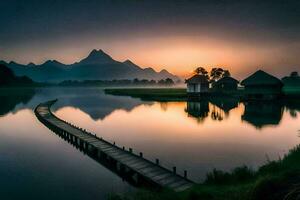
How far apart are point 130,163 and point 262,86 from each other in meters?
49.7

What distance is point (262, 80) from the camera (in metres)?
57.5

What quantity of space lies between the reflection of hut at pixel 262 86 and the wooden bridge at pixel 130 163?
1703 inches

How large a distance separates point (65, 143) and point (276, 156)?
19.1 meters

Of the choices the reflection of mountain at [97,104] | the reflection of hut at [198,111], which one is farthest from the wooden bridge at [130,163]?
the reflection of hut at [198,111]

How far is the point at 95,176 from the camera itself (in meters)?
17.1

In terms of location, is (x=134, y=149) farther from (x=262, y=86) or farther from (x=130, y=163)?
(x=262, y=86)

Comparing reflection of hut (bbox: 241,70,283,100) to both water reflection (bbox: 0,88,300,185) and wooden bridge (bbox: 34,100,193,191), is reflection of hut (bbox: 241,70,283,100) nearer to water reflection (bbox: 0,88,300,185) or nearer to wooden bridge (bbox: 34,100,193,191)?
water reflection (bbox: 0,88,300,185)

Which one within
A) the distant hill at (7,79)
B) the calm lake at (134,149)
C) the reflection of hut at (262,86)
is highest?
the distant hill at (7,79)

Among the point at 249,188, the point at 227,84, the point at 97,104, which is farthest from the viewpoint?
the point at 227,84

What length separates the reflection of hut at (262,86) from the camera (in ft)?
186

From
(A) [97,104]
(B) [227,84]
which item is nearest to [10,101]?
(A) [97,104]

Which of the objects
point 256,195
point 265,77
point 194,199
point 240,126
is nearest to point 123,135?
point 240,126

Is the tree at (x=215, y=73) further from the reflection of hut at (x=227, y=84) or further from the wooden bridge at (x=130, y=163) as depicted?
the wooden bridge at (x=130, y=163)

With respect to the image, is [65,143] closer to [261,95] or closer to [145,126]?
[145,126]
